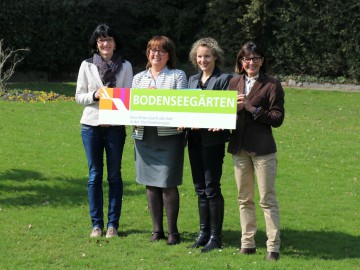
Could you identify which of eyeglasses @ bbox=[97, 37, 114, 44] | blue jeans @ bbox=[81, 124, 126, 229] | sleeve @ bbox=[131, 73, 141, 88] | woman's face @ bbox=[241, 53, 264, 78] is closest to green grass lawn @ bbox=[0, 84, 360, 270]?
blue jeans @ bbox=[81, 124, 126, 229]

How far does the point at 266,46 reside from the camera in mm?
27922

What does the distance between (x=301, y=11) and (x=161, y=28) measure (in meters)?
6.63

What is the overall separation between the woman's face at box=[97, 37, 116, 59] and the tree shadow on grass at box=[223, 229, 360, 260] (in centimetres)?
215

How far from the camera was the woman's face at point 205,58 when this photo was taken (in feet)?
20.2

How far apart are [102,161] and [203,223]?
46.1 inches

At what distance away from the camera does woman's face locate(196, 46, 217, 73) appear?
6.15 m

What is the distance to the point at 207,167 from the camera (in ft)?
20.4

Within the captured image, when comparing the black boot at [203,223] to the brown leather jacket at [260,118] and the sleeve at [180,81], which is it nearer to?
the brown leather jacket at [260,118]

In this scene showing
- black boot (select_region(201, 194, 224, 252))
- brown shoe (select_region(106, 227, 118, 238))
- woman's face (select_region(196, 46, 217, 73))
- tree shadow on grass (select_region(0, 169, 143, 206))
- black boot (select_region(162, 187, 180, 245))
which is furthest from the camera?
tree shadow on grass (select_region(0, 169, 143, 206))

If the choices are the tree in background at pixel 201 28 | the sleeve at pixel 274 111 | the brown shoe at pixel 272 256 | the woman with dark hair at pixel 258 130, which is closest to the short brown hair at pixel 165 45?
the woman with dark hair at pixel 258 130

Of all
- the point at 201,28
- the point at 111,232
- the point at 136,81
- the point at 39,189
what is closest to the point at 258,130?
the point at 136,81

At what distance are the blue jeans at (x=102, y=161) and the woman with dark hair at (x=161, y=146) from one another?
21 cm

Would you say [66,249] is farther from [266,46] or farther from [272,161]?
[266,46]

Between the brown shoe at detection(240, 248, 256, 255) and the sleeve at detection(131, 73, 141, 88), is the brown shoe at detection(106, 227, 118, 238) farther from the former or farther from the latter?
the sleeve at detection(131, 73, 141, 88)
